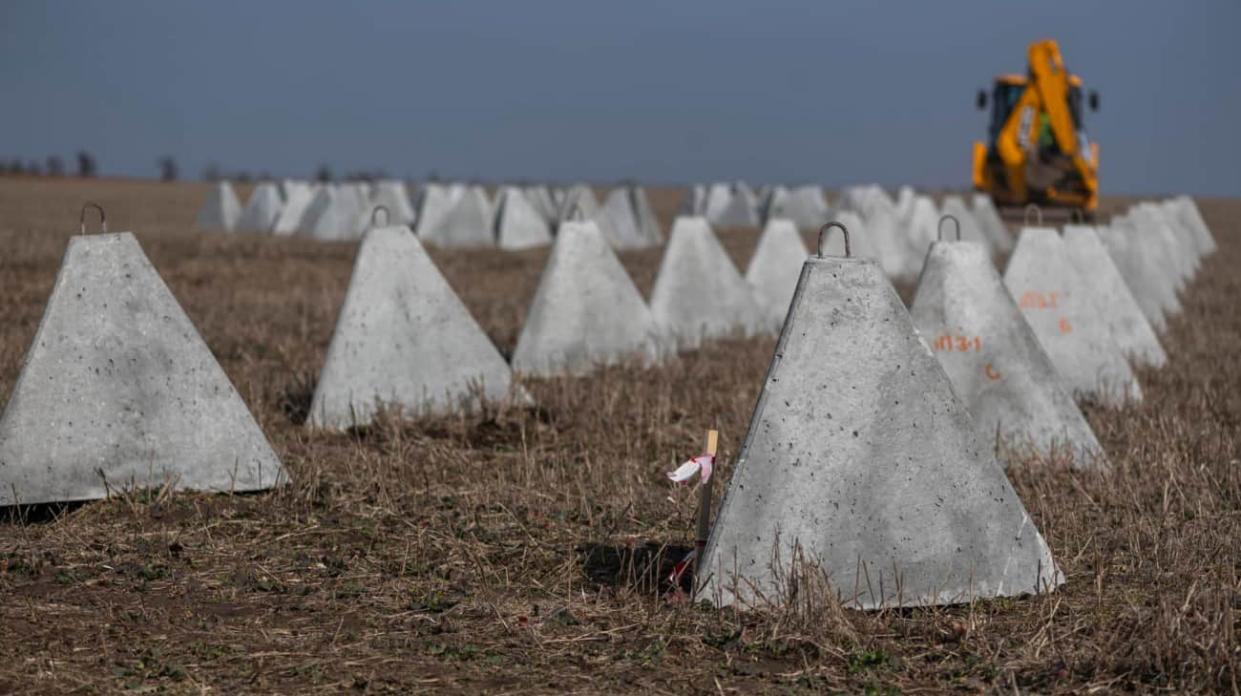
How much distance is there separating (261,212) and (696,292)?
18526 millimetres

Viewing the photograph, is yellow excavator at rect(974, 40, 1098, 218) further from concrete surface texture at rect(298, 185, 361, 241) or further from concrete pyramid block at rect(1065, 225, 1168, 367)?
concrete pyramid block at rect(1065, 225, 1168, 367)

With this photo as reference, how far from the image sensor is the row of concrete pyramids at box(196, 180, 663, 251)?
984 inches

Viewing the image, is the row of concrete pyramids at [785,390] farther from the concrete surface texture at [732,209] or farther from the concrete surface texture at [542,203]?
the concrete surface texture at [732,209]

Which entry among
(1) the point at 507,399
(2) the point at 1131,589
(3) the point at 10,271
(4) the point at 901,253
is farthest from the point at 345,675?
(4) the point at 901,253

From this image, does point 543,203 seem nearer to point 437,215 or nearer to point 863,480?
point 437,215

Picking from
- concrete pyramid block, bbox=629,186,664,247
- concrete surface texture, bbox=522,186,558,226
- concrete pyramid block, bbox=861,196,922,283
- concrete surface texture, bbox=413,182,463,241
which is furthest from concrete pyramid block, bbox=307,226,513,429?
concrete surface texture, bbox=522,186,558,226

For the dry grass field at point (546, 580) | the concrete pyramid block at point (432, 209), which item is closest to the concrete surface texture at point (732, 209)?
the concrete pyramid block at point (432, 209)

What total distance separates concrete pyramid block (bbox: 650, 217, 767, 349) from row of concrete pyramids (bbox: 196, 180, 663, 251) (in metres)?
10.8

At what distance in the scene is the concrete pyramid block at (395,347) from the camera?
7949mm

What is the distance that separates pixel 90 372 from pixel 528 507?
5.88ft

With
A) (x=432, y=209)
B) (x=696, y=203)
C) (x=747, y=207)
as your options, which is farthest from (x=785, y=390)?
(x=696, y=203)

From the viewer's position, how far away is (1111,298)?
31.7ft

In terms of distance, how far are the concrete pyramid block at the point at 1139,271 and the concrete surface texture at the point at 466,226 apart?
471 inches

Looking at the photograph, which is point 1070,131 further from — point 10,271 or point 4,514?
point 4,514
